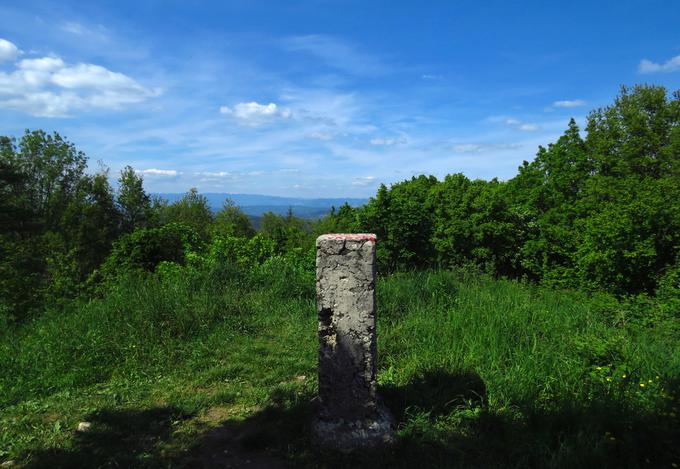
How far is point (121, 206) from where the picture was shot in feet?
95.5

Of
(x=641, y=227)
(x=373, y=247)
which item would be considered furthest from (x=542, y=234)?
(x=373, y=247)

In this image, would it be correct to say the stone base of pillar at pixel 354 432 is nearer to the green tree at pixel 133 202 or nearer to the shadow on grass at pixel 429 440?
the shadow on grass at pixel 429 440

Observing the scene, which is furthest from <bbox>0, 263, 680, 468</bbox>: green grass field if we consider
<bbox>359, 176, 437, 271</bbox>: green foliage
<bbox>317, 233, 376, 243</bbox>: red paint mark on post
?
<bbox>359, 176, 437, 271</bbox>: green foliage

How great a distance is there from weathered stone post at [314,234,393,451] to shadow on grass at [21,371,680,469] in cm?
26

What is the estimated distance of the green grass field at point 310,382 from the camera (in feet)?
10.0

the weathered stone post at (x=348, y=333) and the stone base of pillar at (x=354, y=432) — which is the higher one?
the weathered stone post at (x=348, y=333)

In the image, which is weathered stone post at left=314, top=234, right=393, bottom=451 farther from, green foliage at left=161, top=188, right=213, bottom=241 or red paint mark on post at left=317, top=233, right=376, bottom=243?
green foliage at left=161, top=188, right=213, bottom=241

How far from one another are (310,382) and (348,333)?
1.48 meters

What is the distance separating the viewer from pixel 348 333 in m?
3.28

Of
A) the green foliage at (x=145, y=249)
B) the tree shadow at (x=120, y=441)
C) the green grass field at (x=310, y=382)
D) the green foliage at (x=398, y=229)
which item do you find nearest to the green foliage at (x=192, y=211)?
the green foliage at (x=145, y=249)

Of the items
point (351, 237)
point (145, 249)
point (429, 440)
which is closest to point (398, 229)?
point (145, 249)

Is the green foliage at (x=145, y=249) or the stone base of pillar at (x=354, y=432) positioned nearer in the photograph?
the stone base of pillar at (x=354, y=432)

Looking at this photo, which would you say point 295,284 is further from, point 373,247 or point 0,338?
point 0,338

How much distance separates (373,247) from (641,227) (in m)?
8.59
